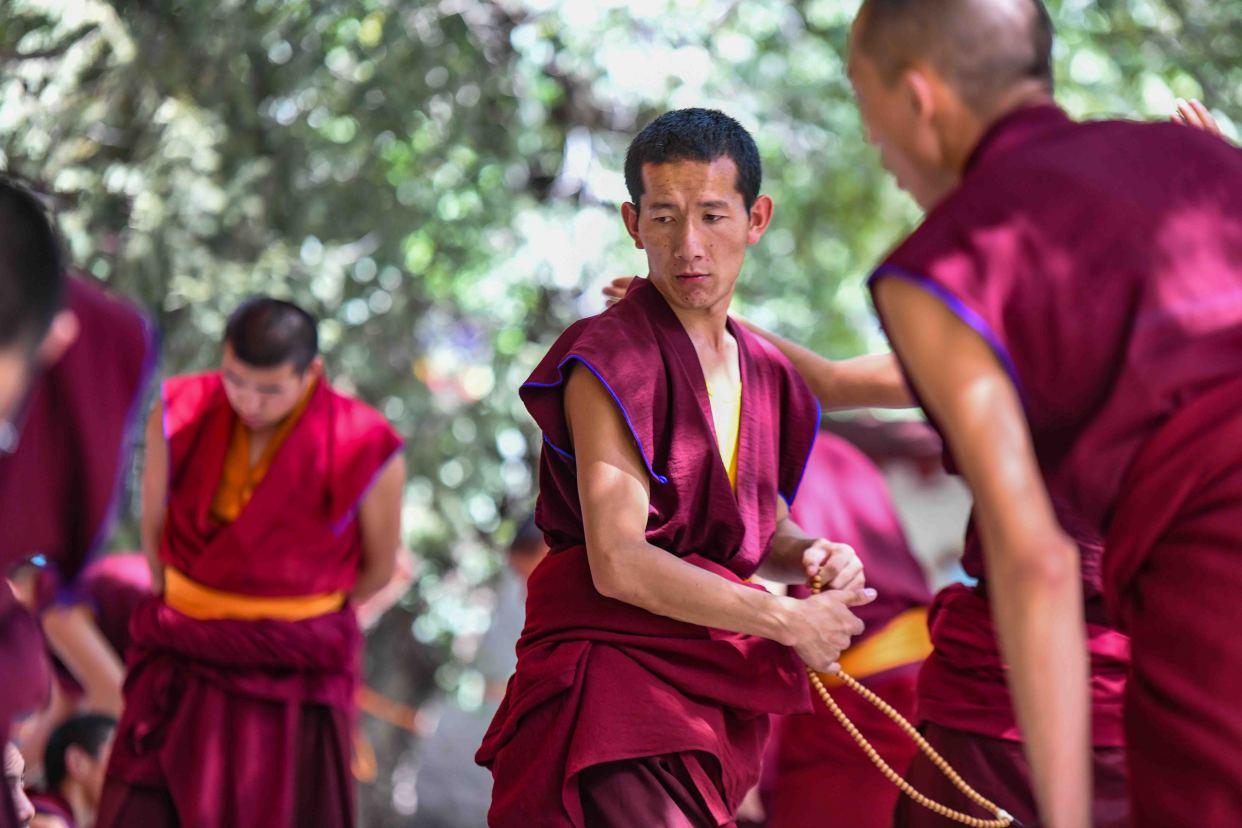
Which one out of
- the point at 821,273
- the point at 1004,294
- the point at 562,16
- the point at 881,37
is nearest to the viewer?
the point at 1004,294

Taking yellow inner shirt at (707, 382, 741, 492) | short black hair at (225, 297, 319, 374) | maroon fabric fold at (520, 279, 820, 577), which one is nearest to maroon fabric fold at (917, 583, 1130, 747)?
maroon fabric fold at (520, 279, 820, 577)

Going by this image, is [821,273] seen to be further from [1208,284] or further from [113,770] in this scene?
[1208,284]

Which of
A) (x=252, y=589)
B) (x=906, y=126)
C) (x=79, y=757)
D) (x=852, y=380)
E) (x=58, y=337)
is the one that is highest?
(x=906, y=126)

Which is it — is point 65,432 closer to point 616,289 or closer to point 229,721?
point 616,289

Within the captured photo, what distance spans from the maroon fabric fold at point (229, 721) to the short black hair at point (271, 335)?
2.33ft

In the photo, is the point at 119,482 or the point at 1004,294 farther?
the point at 119,482

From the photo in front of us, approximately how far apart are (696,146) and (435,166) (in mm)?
3995

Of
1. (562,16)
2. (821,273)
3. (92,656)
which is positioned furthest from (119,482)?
(821,273)

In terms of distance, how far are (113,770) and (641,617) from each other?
2.04 metres

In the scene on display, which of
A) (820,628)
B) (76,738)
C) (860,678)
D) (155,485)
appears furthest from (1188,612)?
(76,738)

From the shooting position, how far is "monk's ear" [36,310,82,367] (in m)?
2.10

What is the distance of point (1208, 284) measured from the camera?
2.01m

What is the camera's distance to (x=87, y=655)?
17.6 feet

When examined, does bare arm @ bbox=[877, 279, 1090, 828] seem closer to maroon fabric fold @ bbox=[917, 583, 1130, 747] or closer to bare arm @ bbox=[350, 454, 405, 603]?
maroon fabric fold @ bbox=[917, 583, 1130, 747]
